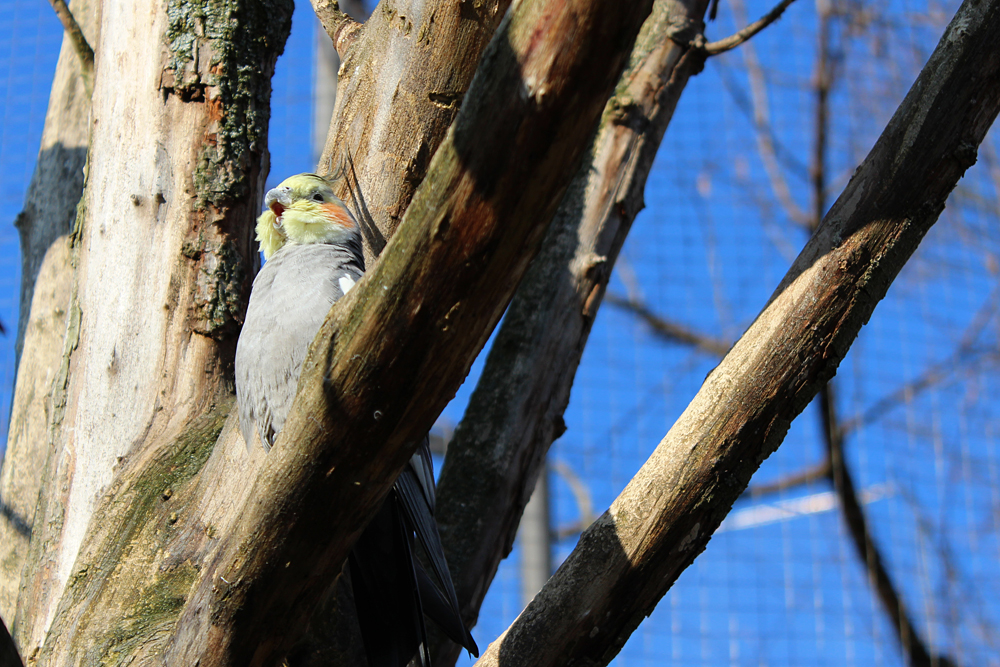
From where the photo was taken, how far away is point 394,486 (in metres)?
1.95

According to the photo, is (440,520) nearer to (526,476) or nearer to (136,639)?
(526,476)

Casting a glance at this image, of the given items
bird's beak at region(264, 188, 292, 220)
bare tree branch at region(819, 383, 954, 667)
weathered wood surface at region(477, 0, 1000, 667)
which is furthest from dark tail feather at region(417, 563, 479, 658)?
bare tree branch at region(819, 383, 954, 667)

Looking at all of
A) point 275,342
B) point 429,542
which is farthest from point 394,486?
point 275,342

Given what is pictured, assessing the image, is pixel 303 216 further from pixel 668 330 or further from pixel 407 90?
pixel 668 330

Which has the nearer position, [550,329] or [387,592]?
[387,592]

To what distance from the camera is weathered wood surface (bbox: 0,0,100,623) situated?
267 centimetres

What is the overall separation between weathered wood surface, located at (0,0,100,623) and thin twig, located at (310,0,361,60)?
75 cm

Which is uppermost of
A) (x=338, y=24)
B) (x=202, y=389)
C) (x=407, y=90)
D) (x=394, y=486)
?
(x=338, y=24)

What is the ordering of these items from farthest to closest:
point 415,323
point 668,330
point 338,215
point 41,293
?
point 668,330 → point 41,293 → point 338,215 → point 415,323

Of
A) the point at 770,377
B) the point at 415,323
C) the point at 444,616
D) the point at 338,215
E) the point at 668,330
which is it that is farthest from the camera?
the point at 668,330

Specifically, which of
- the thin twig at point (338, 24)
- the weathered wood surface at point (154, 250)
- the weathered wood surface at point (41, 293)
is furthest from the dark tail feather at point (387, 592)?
the thin twig at point (338, 24)

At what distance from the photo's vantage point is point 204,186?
2201 millimetres

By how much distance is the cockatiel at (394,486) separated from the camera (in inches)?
75.0

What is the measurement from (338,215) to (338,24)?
1.93 ft
